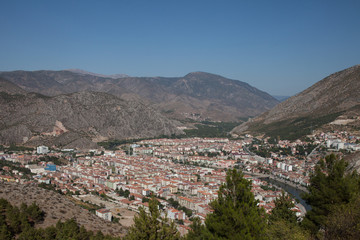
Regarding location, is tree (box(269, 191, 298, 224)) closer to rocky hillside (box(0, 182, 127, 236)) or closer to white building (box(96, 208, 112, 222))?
rocky hillside (box(0, 182, 127, 236))

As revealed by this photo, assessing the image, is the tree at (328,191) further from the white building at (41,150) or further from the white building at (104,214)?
the white building at (41,150)

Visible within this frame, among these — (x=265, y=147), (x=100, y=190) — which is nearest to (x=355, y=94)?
(x=265, y=147)

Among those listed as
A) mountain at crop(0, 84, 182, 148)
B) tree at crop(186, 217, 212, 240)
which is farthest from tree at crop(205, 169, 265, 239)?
mountain at crop(0, 84, 182, 148)

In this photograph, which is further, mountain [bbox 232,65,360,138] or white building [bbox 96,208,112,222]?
mountain [bbox 232,65,360,138]

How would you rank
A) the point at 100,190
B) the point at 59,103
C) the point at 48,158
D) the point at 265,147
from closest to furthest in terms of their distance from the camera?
1. the point at 100,190
2. the point at 48,158
3. the point at 265,147
4. the point at 59,103

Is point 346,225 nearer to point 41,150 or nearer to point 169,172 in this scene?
point 169,172

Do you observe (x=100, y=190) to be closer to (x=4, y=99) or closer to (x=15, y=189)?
(x=15, y=189)
